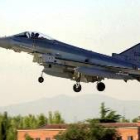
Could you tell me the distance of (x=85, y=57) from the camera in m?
49.2

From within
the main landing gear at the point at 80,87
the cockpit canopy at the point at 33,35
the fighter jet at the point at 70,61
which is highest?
the cockpit canopy at the point at 33,35

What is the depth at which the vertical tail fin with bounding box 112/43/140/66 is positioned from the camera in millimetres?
52156

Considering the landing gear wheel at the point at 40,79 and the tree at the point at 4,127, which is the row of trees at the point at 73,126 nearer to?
the tree at the point at 4,127

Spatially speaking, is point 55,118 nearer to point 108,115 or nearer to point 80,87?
point 108,115

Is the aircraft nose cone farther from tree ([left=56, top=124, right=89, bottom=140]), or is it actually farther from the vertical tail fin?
tree ([left=56, top=124, right=89, bottom=140])

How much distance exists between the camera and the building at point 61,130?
111 metres

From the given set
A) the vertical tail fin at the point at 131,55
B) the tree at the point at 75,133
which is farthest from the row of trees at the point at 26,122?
the vertical tail fin at the point at 131,55

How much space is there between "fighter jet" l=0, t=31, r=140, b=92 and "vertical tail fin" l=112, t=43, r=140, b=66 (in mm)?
1449

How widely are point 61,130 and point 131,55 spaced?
67180 millimetres

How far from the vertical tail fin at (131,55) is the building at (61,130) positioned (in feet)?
190

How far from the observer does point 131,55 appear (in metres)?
52.9

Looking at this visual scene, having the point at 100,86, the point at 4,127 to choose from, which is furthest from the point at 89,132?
the point at 100,86

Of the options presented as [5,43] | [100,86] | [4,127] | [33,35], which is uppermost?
[33,35]

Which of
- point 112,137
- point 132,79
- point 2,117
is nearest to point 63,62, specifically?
point 132,79
